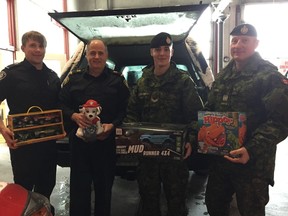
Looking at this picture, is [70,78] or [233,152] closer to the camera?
[233,152]

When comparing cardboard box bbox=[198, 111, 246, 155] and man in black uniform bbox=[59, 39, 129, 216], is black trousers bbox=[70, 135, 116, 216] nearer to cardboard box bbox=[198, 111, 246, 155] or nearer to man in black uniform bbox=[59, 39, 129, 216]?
man in black uniform bbox=[59, 39, 129, 216]

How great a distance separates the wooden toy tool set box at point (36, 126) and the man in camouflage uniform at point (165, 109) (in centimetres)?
64

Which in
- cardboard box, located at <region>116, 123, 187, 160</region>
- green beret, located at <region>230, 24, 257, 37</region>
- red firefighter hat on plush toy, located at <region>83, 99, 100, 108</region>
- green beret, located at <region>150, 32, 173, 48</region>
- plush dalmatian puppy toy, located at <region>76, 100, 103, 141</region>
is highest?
green beret, located at <region>230, 24, 257, 37</region>

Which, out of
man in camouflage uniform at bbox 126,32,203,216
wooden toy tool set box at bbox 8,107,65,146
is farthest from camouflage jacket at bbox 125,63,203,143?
wooden toy tool set box at bbox 8,107,65,146

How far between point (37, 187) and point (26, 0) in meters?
7.28

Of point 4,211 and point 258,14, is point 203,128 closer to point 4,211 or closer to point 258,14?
point 4,211

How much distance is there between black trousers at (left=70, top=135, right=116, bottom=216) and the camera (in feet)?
7.10

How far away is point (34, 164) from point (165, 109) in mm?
→ 1050

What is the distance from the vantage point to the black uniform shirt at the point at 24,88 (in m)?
2.20

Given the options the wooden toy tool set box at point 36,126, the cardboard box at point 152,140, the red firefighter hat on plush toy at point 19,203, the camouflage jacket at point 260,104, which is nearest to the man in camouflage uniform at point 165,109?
the cardboard box at point 152,140

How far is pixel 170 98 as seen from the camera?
2.21 metres

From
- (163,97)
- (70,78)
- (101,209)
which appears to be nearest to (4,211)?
(101,209)

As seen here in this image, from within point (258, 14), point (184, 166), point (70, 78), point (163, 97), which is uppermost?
point (258, 14)

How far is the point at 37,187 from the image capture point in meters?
2.38
